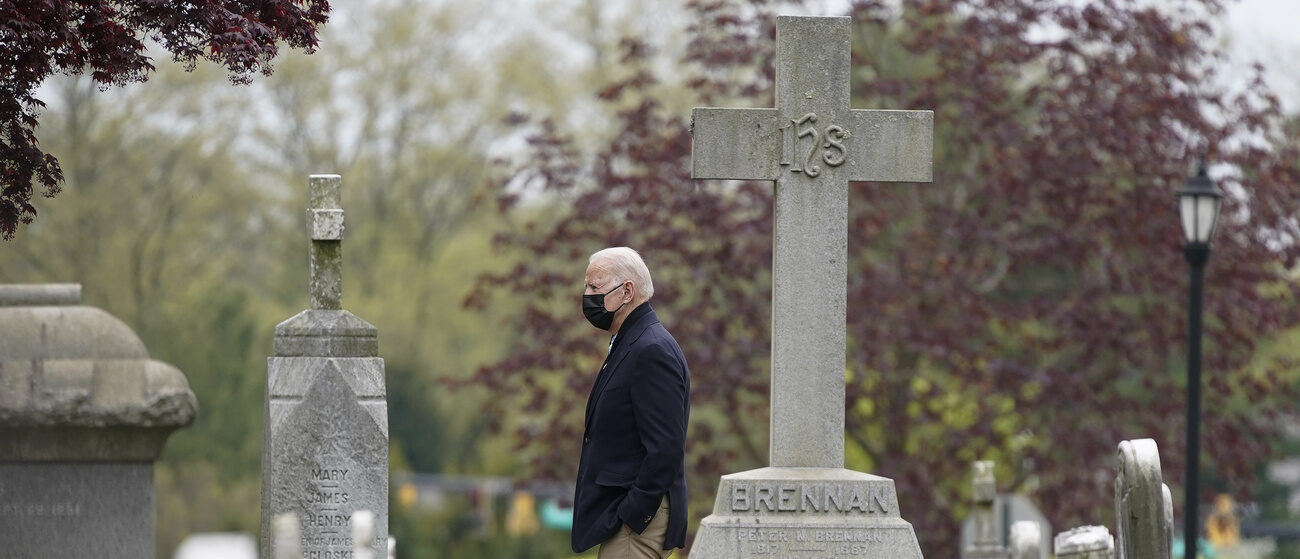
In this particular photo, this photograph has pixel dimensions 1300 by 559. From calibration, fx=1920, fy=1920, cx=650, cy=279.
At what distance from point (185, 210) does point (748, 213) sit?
1358 centimetres

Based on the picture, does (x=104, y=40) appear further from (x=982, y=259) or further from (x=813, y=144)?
(x=982, y=259)

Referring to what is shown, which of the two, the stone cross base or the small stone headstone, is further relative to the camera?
the small stone headstone

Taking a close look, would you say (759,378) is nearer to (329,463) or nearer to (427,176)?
(329,463)

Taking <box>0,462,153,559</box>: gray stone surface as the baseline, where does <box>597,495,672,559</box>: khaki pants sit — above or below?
above

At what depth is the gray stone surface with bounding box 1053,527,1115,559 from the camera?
864cm

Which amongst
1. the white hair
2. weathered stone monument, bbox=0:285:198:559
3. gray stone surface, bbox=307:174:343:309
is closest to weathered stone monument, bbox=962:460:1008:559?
gray stone surface, bbox=307:174:343:309

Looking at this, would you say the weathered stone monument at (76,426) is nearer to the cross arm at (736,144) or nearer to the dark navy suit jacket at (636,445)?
the cross arm at (736,144)

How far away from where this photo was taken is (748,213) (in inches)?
704

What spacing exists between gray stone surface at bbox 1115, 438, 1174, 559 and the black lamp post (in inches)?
206

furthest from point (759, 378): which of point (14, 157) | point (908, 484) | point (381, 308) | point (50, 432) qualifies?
point (381, 308)

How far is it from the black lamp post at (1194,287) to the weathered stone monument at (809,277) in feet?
19.1

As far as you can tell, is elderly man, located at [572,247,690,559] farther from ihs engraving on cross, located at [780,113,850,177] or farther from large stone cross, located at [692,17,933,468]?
ihs engraving on cross, located at [780,113,850,177]

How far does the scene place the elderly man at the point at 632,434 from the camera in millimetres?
7379

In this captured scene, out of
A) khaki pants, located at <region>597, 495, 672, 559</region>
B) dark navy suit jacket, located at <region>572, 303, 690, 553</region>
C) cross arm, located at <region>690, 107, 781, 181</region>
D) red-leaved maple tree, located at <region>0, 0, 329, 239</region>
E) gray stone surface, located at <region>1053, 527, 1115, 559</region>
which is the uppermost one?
red-leaved maple tree, located at <region>0, 0, 329, 239</region>
